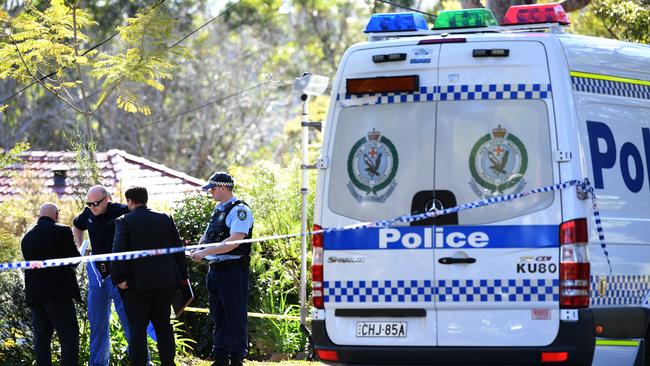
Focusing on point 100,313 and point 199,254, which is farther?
point 100,313

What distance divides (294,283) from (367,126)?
19.2ft

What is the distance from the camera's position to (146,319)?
9484 millimetres

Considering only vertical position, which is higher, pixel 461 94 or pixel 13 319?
pixel 461 94

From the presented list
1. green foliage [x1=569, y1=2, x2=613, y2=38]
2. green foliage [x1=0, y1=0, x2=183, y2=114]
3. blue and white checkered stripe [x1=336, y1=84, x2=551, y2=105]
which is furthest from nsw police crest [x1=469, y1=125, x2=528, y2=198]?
green foliage [x1=569, y1=2, x2=613, y2=38]

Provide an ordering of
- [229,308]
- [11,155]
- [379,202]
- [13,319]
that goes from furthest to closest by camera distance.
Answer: [11,155]
[13,319]
[229,308]
[379,202]

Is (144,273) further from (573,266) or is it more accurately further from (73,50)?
(73,50)

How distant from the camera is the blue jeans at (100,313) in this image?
1025 centimetres

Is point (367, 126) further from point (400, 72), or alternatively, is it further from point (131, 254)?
point (131, 254)

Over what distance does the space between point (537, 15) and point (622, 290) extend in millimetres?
1922

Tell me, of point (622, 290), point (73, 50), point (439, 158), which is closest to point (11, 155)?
point (73, 50)

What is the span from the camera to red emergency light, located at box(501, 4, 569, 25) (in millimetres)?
8156

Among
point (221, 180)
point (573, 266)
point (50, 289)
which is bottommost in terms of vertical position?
point (50, 289)

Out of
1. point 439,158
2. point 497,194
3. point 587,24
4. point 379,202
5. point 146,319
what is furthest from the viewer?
point 587,24

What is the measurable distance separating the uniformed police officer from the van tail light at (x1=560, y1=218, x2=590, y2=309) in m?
3.55
